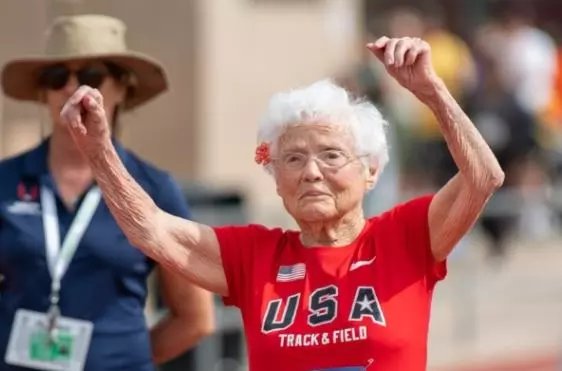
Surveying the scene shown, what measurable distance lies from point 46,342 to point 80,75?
0.81 meters

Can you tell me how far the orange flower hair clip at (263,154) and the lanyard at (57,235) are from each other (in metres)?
0.84

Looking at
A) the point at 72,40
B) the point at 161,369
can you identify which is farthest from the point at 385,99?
the point at 72,40

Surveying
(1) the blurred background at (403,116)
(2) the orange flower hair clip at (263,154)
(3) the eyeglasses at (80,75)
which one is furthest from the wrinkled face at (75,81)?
(1) the blurred background at (403,116)

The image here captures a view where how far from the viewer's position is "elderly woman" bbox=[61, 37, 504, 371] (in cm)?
459

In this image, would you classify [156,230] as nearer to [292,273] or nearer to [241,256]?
[241,256]

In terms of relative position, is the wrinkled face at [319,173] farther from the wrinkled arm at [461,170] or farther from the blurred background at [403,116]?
the blurred background at [403,116]

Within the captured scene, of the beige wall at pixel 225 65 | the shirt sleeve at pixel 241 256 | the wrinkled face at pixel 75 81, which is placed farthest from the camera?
the beige wall at pixel 225 65

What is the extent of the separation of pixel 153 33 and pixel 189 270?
10.6m

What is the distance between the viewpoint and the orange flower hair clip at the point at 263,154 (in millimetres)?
4805

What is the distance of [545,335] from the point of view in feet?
43.8

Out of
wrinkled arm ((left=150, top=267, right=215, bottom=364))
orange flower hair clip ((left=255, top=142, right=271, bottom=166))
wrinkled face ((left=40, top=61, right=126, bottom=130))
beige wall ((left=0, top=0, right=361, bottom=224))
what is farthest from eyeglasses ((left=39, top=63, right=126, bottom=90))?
beige wall ((left=0, top=0, right=361, bottom=224))

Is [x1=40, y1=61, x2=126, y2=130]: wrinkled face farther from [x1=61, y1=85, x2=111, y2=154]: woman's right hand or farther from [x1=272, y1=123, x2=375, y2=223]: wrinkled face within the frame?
[x1=272, y1=123, x2=375, y2=223]: wrinkled face

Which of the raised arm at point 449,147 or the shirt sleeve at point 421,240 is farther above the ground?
the raised arm at point 449,147

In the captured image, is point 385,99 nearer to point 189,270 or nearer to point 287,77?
point 287,77
